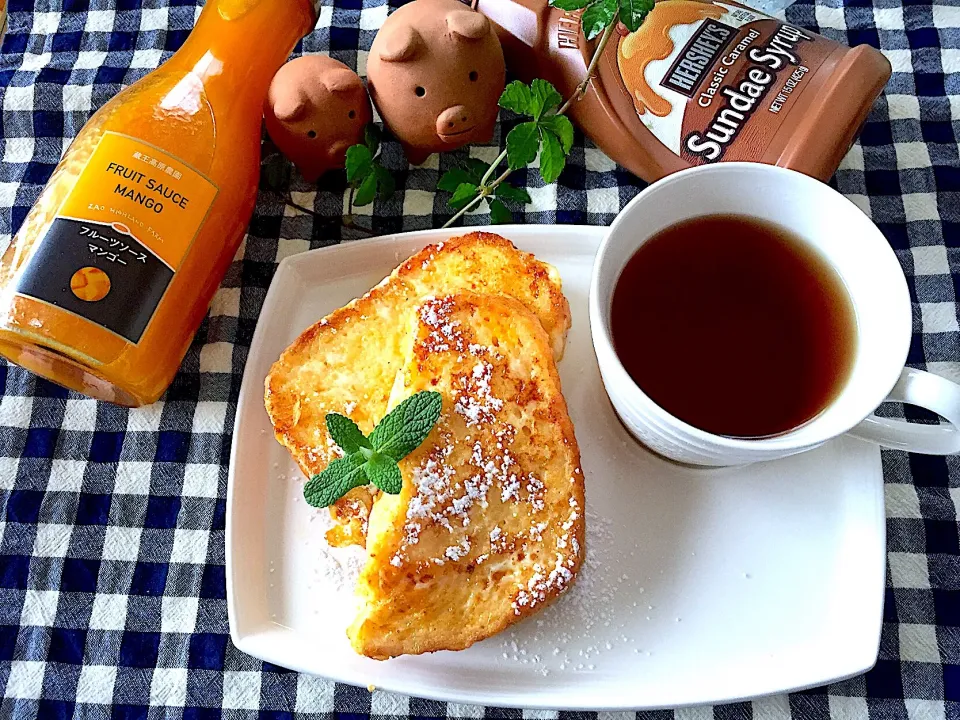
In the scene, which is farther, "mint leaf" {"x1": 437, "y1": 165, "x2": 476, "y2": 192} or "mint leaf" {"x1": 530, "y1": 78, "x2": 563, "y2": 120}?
"mint leaf" {"x1": 437, "y1": 165, "x2": 476, "y2": 192}

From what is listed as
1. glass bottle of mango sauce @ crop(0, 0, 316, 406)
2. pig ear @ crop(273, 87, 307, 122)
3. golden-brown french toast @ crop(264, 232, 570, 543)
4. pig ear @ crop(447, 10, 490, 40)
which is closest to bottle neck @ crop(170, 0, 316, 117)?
glass bottle of mango sauce @ crop(0, 0, 316, 406)

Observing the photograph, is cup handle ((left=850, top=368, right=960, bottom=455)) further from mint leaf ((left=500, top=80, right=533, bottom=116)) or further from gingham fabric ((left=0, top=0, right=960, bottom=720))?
mint leaf ((left=500, top=80, right=533, bottom=116))

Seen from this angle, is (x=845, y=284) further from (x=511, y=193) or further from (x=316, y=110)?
(x=316, y=110)

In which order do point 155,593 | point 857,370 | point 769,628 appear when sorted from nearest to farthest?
1. point 857,370
2. point 769,628
3. point 155,593

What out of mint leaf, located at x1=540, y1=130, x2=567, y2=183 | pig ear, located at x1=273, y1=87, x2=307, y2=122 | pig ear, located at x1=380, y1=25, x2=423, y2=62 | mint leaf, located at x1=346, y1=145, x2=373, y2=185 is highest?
pig ear, located at x1=380, y1=25, x2=423, y2=62

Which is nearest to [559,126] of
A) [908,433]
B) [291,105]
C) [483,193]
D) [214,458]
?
[483,193]

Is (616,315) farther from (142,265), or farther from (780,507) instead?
(142,265)

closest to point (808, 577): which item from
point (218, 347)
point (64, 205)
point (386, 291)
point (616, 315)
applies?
point (616, 315)
